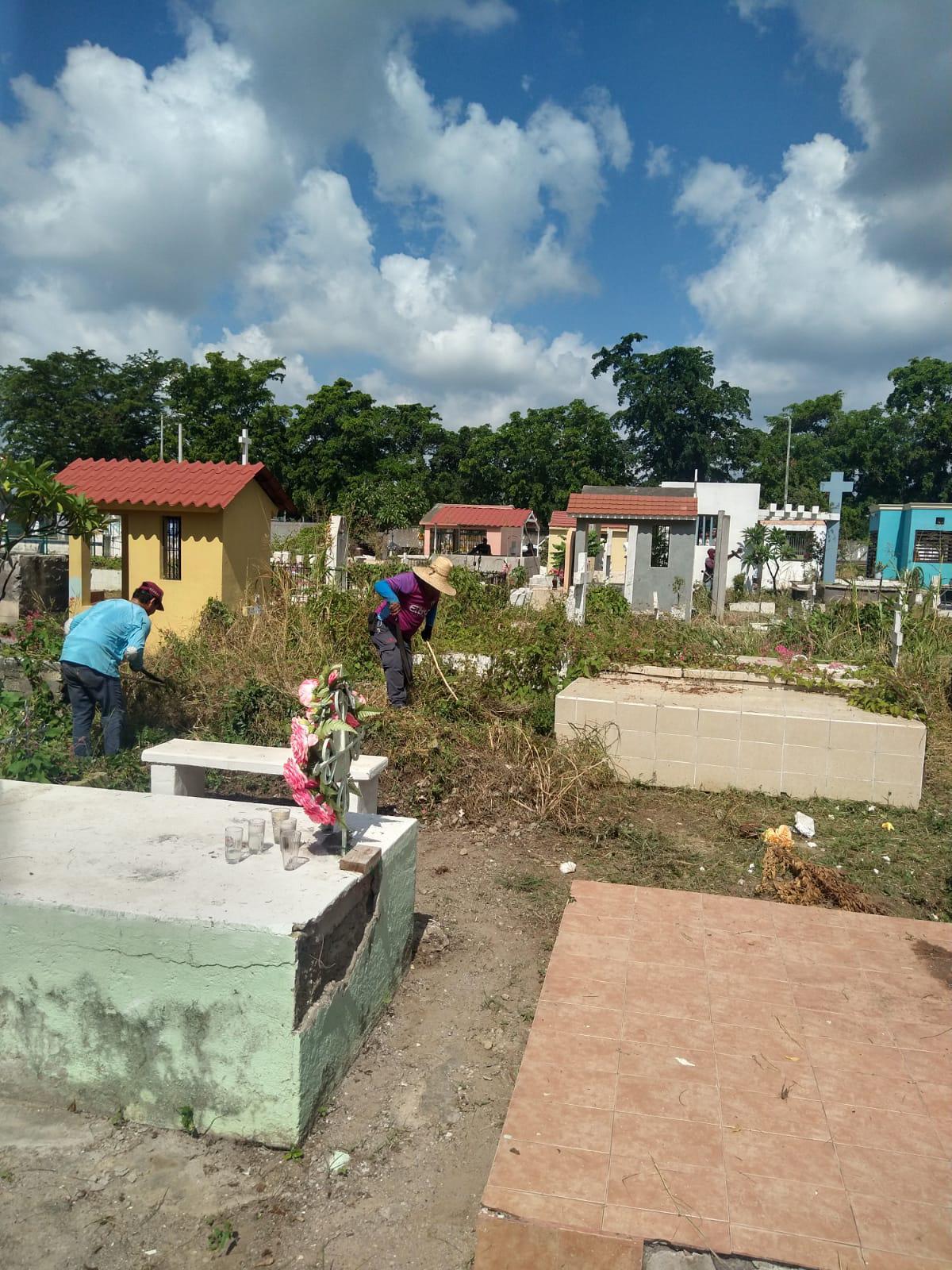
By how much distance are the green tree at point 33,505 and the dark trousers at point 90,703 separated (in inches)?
31.7

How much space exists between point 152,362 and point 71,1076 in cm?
4671

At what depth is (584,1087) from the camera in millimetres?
3088

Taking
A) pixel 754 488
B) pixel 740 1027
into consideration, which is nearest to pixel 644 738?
pixel 740 1027

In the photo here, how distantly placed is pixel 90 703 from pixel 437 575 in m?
2.95

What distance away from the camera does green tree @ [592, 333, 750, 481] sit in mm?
59312

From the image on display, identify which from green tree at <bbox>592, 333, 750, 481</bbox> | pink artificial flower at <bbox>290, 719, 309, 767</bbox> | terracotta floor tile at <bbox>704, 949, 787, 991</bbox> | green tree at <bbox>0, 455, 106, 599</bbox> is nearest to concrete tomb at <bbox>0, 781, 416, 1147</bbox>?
pink artificial flower at <bbox>290, 719, 309, 767</bbox>

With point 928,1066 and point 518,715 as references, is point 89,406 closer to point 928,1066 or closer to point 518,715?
point 518,715

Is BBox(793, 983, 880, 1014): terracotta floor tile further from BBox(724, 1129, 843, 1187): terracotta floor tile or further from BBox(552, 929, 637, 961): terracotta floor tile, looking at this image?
BBox(724, 1129, 843, 1187): terracotta floor tile

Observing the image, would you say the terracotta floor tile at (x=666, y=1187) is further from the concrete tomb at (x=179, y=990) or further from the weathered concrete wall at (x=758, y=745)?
the weathered concrete wall at (x=758, y=745)

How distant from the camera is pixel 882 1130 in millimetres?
2926

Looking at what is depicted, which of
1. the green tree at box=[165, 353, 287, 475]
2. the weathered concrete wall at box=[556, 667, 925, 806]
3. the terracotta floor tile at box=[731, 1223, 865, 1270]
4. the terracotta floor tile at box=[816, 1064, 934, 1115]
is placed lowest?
the terracotta floor tile at box=[731, 1223, 865, 1270]

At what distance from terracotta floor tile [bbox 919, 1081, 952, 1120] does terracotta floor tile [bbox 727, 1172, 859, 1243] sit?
0.59 meters

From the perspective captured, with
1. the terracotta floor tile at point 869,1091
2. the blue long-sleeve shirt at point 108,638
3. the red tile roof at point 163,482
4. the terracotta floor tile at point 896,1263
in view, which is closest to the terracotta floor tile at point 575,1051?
the terracotta floor tile at point 869,1091

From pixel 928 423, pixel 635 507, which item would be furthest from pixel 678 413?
pixel 635 507
